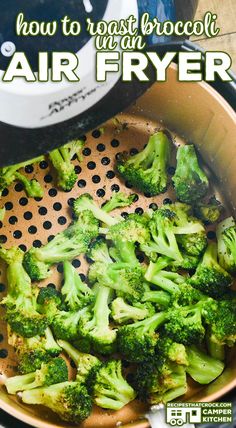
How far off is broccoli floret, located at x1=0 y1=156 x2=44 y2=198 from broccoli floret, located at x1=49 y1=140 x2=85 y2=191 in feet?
0.11

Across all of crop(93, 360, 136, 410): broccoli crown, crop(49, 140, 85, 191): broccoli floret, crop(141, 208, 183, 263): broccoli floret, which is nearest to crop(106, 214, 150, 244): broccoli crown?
crop(141, 208, 183, 263): broccoli floret

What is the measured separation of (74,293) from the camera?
1253 millimetres

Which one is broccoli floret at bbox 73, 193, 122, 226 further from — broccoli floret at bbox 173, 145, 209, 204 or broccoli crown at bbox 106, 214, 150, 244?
broccoli floret at bbox 173, 145, 209, 204

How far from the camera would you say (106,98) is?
1.13 meters

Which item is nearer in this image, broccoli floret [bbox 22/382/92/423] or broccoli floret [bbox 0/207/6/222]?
broccoli floret [bbox 22/382/92/423]

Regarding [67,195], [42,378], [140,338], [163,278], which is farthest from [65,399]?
[67,195]

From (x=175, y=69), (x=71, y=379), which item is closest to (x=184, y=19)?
(x=175, y=69)

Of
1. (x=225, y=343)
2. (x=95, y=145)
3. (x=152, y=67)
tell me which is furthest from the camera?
(x=95, y=145)

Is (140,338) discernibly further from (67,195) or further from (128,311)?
(67,195)

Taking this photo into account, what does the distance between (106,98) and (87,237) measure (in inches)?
10.5

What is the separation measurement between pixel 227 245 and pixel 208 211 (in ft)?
0.24

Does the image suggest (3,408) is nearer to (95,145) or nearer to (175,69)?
(95,145)

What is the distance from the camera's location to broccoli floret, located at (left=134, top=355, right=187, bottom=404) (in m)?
1.21

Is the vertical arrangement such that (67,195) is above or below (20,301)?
above
